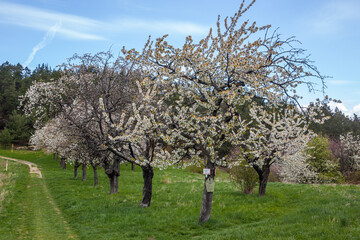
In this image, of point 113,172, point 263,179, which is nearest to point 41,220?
point 113,172

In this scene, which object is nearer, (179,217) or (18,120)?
(179,217)

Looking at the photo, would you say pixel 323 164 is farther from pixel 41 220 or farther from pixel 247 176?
pixel 41 220

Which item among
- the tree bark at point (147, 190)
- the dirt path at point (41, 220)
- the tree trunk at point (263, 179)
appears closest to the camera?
the dirt path at point (41, 220)

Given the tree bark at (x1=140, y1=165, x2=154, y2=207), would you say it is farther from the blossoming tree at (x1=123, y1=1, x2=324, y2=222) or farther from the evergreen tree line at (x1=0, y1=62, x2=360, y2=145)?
the evergreen tree line at (x1=0, y1=62, x2=360, y2=145)

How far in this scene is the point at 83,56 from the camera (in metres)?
17.5

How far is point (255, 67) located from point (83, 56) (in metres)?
11.0

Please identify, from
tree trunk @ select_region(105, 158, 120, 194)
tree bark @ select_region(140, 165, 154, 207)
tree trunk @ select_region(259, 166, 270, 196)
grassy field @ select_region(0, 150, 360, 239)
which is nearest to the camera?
grassy field @ select_region(0, 150, 360, 239)

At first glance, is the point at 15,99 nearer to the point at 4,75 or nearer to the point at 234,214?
the point at 4,75

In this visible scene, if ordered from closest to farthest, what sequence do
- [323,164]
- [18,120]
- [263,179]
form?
[263,179], [323,164], [18,120]

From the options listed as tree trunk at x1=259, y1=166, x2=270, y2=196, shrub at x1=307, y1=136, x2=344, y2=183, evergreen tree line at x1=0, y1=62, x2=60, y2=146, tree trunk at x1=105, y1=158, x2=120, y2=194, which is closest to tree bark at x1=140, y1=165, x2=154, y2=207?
tree trunk at x1=105, y1=158, x2=120, y2=194

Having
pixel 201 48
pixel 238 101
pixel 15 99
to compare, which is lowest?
pixel 238 101

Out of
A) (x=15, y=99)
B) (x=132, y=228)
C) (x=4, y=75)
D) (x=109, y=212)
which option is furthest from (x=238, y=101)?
(x=4, y=75)

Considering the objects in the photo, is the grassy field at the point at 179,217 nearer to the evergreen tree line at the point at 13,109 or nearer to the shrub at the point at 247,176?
the shrub at the point at 247,176

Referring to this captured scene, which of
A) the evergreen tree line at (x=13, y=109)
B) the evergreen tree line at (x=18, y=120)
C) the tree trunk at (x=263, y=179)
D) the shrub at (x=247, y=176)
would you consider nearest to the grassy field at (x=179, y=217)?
the tree trunk at (x=263, y=179)
